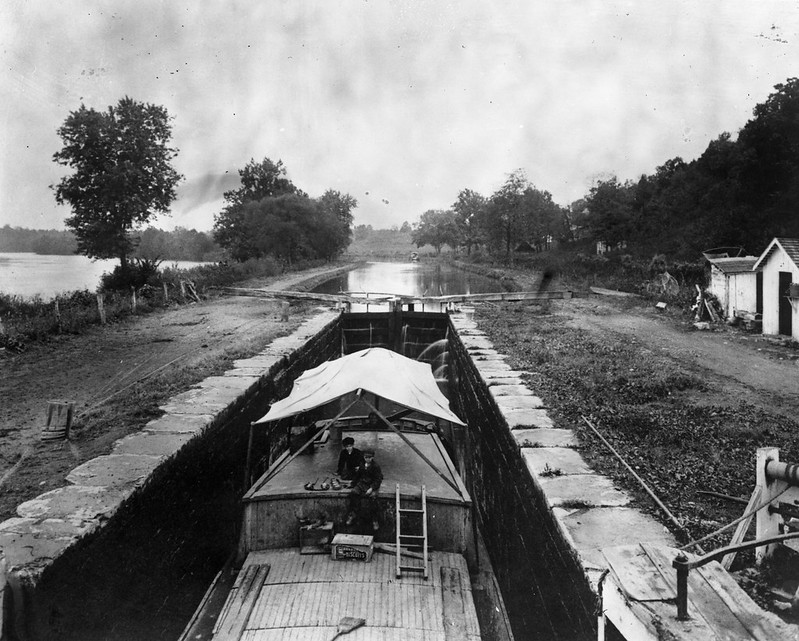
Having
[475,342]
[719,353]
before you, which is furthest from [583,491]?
[475,342]

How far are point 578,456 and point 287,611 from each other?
3.43 m

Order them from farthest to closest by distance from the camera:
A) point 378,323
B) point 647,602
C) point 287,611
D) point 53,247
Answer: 1. point 53,247
2. point 378,323
3. point 287,611
4. point 647,602

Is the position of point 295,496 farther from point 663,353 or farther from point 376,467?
point 663,353

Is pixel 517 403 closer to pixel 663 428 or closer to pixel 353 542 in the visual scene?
pixel 663 428

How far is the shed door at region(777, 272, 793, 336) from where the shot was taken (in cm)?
1384

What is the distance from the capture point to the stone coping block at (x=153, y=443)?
21.4ft

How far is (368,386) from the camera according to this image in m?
7.62

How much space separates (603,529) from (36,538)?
4644mm

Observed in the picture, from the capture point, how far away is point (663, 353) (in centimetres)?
1219

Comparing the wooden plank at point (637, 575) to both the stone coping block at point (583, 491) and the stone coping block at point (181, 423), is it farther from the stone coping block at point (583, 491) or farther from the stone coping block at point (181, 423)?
the stone coping block at point (181, 423)

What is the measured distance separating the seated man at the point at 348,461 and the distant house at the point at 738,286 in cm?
1315

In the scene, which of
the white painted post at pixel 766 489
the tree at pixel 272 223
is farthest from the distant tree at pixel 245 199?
the white painted post at pixel 766 489

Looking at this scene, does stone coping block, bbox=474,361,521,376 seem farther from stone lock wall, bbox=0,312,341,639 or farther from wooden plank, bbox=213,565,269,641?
wooden plank, bbox=213,565,269,641

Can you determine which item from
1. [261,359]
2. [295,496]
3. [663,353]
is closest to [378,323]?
[261,359]
